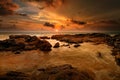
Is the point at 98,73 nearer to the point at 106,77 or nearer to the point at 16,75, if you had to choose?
the point at 106,77

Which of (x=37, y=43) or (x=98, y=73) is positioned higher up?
(x=37, y=43)

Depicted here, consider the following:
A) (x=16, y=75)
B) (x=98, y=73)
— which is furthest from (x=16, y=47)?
(x=98, y=73)

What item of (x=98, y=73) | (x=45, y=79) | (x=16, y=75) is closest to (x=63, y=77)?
(x=45, y=79)

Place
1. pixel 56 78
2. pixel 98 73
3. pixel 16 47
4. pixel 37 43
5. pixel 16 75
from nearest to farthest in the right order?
pixel 56 78, pixel 16 75, pixel 98 73, pixel 16 47, pixel 37 43

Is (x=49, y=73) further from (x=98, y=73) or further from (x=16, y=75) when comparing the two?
(x=98, y=73)

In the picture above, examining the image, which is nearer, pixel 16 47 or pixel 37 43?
pixel 16 47

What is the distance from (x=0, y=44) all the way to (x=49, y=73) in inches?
1199

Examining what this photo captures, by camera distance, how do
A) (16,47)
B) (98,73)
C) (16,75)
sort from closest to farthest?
1. (16,75)
2. (98,73)
3. (16,47)

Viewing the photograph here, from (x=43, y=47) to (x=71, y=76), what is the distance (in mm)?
25404

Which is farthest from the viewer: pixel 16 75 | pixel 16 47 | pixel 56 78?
pixel 16 47

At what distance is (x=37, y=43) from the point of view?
43594 millimetres

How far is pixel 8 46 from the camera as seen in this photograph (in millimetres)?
39531

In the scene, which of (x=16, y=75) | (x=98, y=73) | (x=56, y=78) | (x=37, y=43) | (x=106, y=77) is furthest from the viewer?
(x=37, y=43)

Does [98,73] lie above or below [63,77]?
below
